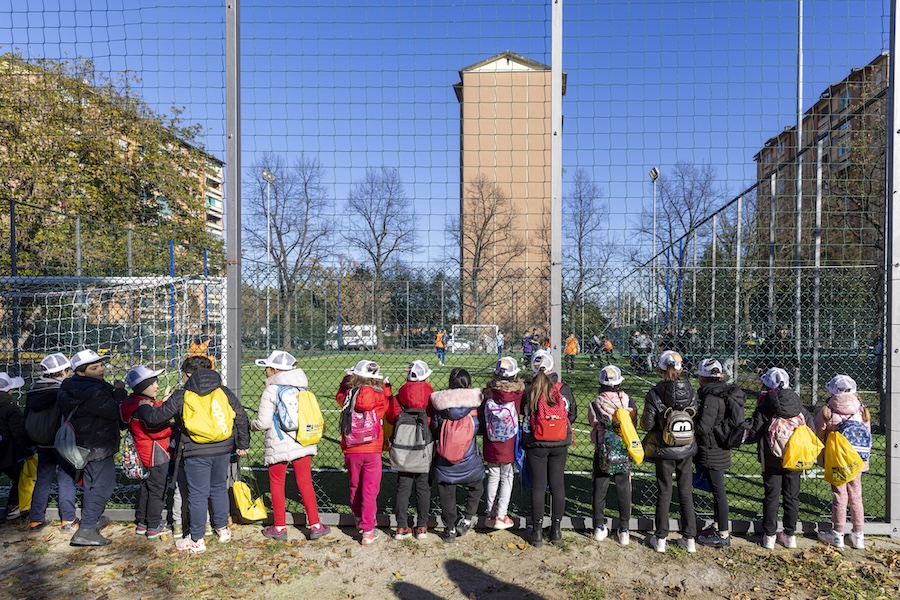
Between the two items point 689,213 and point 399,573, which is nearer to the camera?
point 399,573

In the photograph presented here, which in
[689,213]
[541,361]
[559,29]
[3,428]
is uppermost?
[559,29]

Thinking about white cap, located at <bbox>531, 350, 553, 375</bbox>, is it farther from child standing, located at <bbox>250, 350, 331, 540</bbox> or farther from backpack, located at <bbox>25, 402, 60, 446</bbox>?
backpack, located at <bbox>25, 402, 60, 446</bbox>

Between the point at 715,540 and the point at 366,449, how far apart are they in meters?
2.88

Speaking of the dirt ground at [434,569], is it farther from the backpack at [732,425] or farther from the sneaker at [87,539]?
the backpack at [732,425]

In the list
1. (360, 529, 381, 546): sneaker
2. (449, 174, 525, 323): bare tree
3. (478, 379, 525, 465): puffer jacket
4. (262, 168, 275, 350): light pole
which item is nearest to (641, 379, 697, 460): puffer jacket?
(478, 379, 525, 465): puffer jacket

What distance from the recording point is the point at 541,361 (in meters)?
4.90

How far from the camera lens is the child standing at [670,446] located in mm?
4715

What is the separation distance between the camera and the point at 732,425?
4746 mm

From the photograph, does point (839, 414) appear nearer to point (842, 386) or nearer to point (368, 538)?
point (842, 386)

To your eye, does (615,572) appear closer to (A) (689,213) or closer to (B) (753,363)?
(A) (689,213)

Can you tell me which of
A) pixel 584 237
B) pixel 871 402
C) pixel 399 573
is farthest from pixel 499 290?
pixel 871 402

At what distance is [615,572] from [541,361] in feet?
5.36

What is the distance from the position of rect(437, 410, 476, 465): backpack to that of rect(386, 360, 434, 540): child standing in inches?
7.5

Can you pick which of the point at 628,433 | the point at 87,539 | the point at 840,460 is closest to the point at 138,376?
the point at 87,539
